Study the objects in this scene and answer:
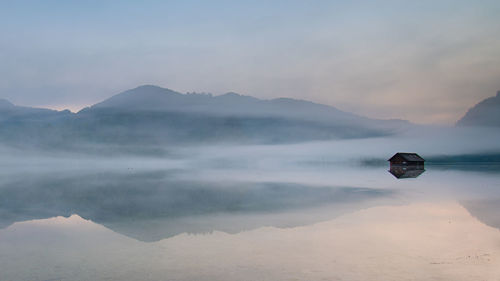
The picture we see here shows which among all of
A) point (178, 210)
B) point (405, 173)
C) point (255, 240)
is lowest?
point (405, 173)

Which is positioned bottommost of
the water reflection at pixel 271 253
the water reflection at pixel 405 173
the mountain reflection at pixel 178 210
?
the water reflection at pixel 405 173

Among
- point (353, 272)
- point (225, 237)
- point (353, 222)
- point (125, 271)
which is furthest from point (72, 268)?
point (353, 222)

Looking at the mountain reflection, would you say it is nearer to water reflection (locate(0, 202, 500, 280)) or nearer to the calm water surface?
the calm water surface

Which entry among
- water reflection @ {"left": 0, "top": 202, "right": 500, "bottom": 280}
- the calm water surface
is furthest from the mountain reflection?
water reflection @ {"left": 0, "top": 202, "right": 500, "bottom": 280}

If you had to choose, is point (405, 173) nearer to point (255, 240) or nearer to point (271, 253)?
point (255, 240)

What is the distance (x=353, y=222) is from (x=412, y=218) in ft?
13.5

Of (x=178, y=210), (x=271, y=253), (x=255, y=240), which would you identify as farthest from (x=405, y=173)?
(x=271, y=253)

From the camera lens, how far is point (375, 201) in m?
38.3

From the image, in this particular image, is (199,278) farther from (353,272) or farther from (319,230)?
(319,230)

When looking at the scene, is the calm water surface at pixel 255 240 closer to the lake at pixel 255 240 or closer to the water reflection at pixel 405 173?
the lake at pixel 255 240

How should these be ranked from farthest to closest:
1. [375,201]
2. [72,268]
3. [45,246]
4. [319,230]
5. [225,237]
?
[375,201] < [319,230] < [225,237] < [45,246] < [72,268]

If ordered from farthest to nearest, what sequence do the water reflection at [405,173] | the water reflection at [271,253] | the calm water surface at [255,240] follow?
1. the water reflection at [405,173]
2. the calm water surface at [255,240]
3. the water reflection at [271,253]

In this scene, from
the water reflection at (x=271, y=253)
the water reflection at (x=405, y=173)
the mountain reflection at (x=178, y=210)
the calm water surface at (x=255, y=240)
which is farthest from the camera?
the water reflection at (x=405, y=173)

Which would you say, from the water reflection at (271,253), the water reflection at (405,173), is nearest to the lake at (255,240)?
the water reflection at (271,253)
